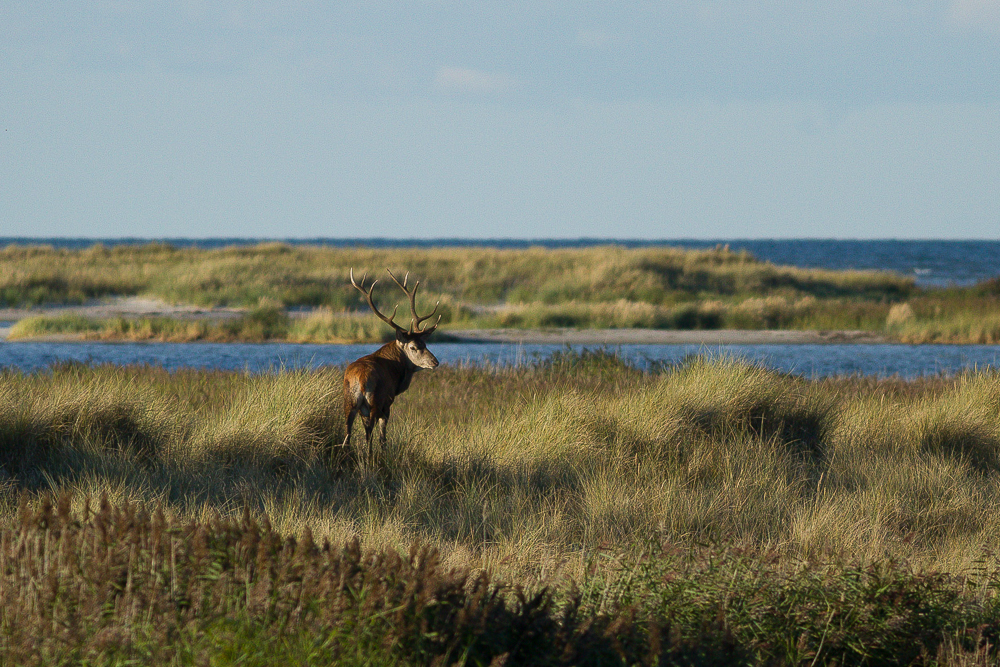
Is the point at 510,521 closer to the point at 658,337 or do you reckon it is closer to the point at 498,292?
the point at 658,337

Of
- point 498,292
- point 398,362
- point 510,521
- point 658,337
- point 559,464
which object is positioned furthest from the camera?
point 498,292

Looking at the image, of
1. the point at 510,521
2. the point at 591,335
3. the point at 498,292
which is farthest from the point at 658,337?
the point at 510,521

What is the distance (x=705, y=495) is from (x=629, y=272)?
86.7ft

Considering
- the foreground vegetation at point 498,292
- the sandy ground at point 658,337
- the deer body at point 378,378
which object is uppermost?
the deer body at point 378,378

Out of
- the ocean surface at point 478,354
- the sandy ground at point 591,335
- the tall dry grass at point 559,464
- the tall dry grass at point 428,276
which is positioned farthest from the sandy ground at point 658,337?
the tall dry grass at point 559,464

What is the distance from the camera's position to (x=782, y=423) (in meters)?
8.39

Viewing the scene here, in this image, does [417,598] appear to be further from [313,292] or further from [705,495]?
[313,292]

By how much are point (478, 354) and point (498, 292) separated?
12435mm

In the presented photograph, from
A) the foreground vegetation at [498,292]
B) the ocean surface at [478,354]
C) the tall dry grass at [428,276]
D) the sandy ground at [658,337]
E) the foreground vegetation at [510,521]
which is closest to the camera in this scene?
the foreground vegetation at [510,521]

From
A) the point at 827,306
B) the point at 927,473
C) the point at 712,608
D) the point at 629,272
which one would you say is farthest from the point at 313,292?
the point at 712,608

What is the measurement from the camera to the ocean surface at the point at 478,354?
17.4 m

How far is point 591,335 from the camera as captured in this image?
79.3ft

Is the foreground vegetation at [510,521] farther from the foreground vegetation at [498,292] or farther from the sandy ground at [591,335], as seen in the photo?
the foreground vegetation at [498,292]

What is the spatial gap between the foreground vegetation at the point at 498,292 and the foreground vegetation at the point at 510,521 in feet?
44.2
